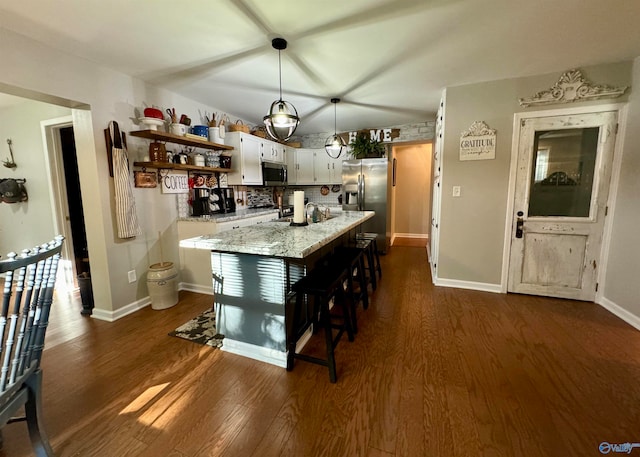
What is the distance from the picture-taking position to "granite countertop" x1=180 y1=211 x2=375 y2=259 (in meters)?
1.64

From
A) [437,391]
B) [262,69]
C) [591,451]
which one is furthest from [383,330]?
[262,69]

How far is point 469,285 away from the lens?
3.43 meters

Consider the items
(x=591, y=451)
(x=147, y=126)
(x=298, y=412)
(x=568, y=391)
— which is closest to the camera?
(x=591, y=451)

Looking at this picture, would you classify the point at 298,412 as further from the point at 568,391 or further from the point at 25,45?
the point at 25,45

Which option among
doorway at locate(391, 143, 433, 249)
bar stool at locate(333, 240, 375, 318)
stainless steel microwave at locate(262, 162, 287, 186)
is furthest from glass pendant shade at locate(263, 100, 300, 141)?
doorway at locate(391, 143, 433, 249)

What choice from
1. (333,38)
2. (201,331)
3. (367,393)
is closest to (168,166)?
(201,331)

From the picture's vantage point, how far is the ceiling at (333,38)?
1.82 meters

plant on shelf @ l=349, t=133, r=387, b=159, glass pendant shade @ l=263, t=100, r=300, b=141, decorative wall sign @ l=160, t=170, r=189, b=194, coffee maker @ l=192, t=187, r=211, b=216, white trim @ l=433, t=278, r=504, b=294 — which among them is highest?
plant on shelf @ l=349, t=133, r=387, b=159

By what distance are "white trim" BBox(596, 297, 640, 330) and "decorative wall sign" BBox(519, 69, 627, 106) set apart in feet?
6.82

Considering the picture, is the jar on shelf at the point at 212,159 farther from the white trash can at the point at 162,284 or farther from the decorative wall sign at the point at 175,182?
the white trash can at the point at 162,284

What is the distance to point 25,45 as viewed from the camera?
2.08m

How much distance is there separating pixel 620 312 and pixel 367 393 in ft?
9.17

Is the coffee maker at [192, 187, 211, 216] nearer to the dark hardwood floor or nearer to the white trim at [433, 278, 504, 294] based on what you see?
the dark hardwood floor

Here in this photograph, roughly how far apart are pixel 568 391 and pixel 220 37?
348 cm
